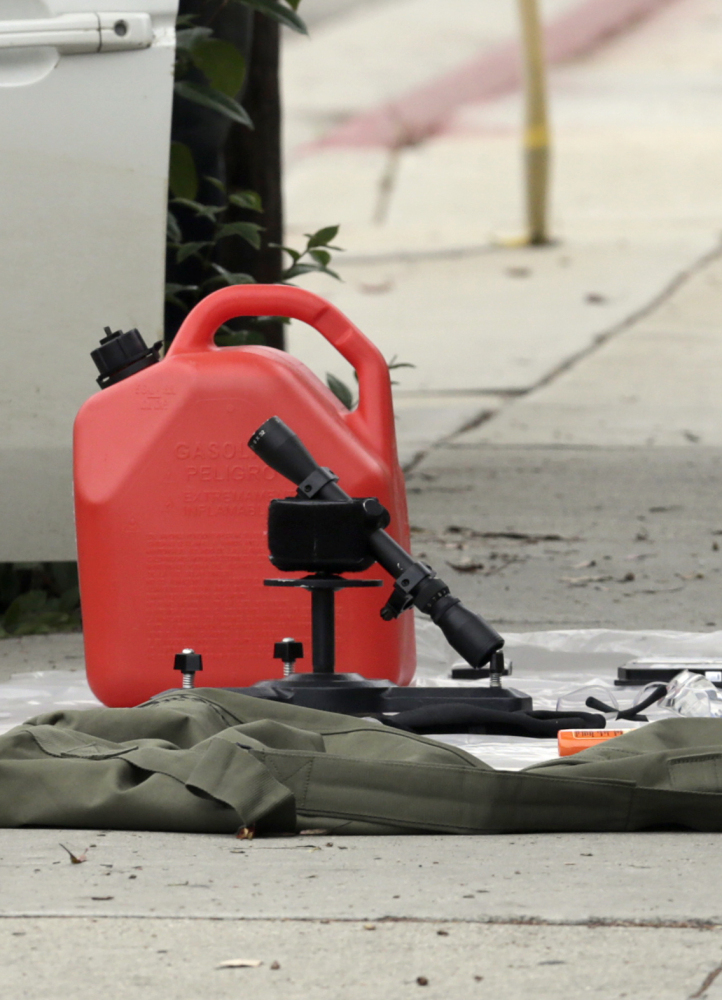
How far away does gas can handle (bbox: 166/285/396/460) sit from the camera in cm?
295

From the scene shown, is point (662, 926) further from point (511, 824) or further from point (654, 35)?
point (654, 35)

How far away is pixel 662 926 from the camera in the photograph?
1.77 meters

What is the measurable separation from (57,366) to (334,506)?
2.84 ft

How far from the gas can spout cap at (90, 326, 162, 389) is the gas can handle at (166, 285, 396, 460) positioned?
0.17 ft

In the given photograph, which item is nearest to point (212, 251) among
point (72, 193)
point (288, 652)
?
point (72, 193)

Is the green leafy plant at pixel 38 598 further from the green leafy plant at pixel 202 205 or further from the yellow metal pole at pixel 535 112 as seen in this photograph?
the yellow metal pole at pixel 535 112

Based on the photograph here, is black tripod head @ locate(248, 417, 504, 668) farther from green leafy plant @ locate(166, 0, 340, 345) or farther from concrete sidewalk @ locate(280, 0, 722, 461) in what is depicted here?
concrete sidewalk @ locate(280, 0, 722, 461)

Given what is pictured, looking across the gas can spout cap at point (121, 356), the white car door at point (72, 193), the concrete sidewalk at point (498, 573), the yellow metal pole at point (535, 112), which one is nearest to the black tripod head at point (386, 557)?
the gas can spout cap at point (121, 356)

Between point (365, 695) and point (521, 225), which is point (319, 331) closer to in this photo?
point (365, 695)

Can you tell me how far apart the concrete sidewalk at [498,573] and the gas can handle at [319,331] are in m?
0.73

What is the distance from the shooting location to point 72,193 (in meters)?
3.23

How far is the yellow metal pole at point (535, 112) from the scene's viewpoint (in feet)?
41.9

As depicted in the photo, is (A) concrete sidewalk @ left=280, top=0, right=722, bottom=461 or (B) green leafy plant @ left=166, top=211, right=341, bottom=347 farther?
(A) concrete sidewalk @ left=280, top=0, right=722, bottom=461

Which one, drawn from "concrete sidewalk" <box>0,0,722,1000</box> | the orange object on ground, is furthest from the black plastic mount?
"concrete sidewalk" <box>0,0,722,1000</box>
